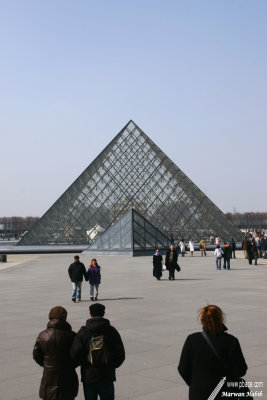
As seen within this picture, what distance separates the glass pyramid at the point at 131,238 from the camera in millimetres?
36781

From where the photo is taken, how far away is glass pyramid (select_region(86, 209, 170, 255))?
36781 mm

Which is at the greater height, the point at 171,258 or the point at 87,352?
the point at 171,258

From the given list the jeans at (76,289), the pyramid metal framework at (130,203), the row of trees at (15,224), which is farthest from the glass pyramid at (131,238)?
the row of trees at (15,224)

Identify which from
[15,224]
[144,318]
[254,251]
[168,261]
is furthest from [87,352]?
[15,224]

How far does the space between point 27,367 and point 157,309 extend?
17.1ft

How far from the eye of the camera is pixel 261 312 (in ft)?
37.7

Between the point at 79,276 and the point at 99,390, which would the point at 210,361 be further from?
the point at 79,276

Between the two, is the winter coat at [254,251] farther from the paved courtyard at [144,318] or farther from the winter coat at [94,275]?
the winter coat at [94,275]

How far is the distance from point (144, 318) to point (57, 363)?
6.71 meters

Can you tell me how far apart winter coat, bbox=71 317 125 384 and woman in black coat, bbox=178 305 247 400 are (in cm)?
69

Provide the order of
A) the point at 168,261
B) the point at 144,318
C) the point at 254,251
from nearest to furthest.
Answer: the point at 144,318 → the point at 168,261 → the point at 254,251

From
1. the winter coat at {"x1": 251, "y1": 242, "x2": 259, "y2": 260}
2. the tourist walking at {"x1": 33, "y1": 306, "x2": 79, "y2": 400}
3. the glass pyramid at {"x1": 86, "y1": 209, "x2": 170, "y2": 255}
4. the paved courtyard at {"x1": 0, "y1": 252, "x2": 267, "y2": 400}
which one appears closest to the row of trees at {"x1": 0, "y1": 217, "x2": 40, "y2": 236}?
the glass pyramid at {"x1": 86, "y1": 209, "x2": 170, "y2": 255}

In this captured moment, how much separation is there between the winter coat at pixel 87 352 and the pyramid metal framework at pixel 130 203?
48401 millimetres

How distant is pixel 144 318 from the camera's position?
10969 millimetres
